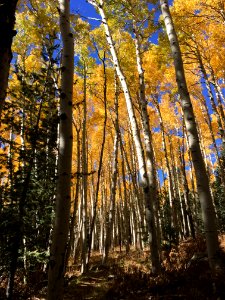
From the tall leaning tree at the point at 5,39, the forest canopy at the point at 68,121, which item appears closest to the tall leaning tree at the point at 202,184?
the forest canopy at the point at 68,121

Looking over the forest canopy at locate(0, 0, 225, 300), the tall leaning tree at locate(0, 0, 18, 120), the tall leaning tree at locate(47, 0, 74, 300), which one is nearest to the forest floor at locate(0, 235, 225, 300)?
the forest canopy at locate(0, 0, 225, 300)

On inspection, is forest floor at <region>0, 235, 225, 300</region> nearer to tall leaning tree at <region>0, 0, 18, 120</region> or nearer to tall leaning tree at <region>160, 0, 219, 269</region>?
tall leaning tree at <region>160, 0, 219, 269</region>

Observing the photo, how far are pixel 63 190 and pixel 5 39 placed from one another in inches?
71.0

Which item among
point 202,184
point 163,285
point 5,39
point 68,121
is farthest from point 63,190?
point 163,285

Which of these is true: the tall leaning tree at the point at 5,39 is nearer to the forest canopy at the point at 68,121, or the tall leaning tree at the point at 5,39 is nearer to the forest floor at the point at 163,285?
the forest canopy at the point at 68,121

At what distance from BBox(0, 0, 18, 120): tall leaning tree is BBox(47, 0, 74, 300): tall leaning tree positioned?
5.25ft

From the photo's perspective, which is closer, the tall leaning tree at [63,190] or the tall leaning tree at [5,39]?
the tall leaning tree at [5,39]

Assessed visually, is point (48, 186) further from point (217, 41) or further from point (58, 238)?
point (217, 41)

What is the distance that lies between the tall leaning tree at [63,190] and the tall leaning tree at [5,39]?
1601 millimetres

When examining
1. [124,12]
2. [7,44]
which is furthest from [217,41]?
[7,44]

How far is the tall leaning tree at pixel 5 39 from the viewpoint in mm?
1312

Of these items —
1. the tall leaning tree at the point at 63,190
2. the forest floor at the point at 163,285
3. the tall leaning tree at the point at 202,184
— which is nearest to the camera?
the tall leaning tree at the point at 63,190

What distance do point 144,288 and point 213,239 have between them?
2.34 metres

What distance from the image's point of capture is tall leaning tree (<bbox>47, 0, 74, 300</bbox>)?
2.57 meters
